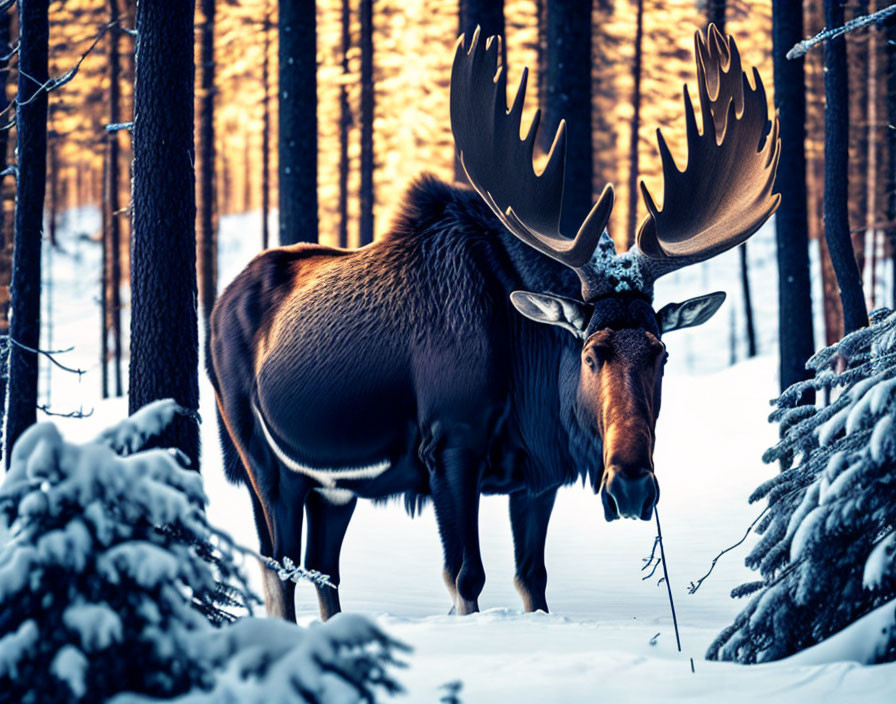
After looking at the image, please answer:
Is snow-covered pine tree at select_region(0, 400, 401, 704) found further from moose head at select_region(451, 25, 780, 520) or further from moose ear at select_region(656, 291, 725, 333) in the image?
moose ear at select_region(656, 291, 725, 333)

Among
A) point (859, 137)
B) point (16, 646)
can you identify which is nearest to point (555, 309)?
point (16, 646)

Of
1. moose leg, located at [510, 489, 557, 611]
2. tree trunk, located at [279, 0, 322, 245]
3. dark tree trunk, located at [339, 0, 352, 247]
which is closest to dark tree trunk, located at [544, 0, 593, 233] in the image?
tree trunk, located at [279, 0, 322, 245]

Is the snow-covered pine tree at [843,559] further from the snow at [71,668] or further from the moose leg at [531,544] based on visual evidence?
the snow at [71,668]

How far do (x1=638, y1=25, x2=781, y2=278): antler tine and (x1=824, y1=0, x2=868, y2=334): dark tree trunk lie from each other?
4031 millimetres

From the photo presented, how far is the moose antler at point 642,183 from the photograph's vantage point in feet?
18.9

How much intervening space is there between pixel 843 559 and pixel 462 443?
246 centimetres

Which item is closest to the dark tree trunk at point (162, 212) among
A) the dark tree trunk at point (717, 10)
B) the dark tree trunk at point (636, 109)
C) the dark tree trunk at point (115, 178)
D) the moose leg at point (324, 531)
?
the moose leg at point (324, 531)

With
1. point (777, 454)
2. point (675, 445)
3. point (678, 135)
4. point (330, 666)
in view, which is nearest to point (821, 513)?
point (777, 454)

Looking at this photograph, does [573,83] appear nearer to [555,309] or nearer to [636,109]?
[555,309]

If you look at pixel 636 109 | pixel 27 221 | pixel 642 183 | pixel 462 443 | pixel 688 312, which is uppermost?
pixel 636 109

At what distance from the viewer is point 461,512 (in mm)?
5793

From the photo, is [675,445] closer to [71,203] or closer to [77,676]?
[77,676]

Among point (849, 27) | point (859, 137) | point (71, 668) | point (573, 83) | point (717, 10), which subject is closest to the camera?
point (71, 668)

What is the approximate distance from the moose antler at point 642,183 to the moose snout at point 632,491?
1.31 metres
